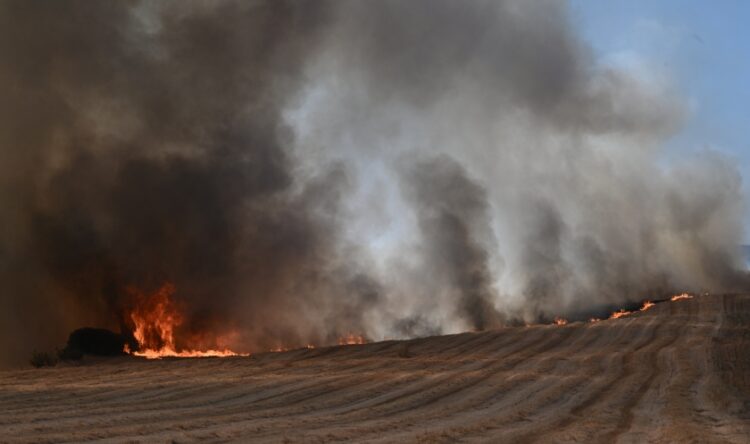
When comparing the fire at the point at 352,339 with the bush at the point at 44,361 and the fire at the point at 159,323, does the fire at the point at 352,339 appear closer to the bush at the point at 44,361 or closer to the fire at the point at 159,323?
the fire at the point at 159,323

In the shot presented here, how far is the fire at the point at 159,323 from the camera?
62.1 ft

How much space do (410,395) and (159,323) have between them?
11737mm

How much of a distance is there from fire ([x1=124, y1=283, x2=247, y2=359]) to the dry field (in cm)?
312

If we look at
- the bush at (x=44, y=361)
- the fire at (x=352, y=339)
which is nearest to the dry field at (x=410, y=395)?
the bush at (x=44, y=361)

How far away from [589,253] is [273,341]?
1804cm

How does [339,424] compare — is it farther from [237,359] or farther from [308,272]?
[308,272]

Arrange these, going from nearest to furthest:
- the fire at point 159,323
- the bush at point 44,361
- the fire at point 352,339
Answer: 1. the bush at point 44,361
2. the fire at point 159,323
3. the fire at point 352,339

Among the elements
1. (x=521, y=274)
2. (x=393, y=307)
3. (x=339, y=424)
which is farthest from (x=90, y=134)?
(x=521, y=274)

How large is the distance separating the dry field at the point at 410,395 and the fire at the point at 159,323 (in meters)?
3.12

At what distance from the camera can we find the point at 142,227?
20875mm

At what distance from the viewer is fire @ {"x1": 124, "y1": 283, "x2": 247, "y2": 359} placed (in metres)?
18.9

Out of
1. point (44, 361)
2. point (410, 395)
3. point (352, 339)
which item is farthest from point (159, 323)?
point (410, 395)

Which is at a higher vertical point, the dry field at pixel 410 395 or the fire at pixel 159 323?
the fire at pixel 159 323

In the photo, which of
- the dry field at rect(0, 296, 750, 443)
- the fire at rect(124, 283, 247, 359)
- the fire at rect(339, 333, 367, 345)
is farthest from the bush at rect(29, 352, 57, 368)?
the fire at rect(339, 333, 367, 345)
